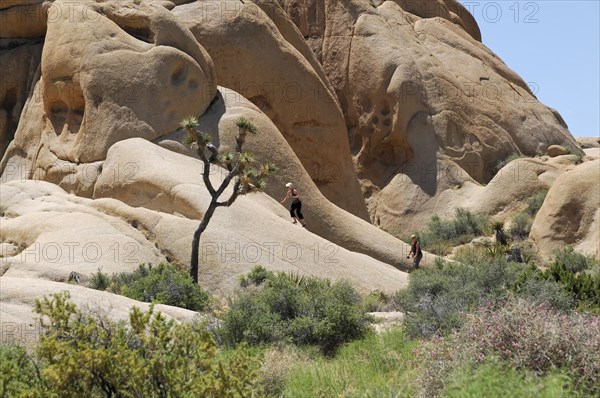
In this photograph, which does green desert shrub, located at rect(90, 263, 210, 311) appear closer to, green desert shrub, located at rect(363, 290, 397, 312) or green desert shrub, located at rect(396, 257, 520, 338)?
green desert shrub, located at rect(363, 290, 397, 312)

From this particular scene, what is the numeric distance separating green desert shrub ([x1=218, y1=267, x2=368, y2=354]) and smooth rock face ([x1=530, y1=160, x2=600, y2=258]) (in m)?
14.4

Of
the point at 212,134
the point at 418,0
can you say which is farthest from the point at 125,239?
the point at 418,0

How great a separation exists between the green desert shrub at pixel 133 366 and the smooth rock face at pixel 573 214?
20.2m

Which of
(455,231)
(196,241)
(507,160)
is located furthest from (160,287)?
(507,160)

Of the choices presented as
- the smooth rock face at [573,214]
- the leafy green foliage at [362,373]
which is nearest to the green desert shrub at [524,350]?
the leafy green foliage at [362,373]

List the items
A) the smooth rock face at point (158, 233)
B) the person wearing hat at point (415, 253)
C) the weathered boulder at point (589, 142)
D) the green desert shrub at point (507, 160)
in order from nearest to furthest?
the smooth rock face at point (158, 233)
the person wearing hat at point (415, 253)
the green desert shrub at point (507, 160)
the weathered boulder at point (589, 142)

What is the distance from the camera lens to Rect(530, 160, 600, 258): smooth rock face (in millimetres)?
26109

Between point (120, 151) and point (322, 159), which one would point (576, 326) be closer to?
point (120, 151)

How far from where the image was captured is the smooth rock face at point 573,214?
26109 millimetres

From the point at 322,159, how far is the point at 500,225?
20.8 feet

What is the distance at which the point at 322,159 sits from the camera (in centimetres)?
2698

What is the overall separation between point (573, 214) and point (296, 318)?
16.3 meters

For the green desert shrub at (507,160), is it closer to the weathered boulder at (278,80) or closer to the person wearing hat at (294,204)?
the weathered boulder at (278,80)

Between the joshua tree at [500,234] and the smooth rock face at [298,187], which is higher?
the smooth rock face at [298,187]
